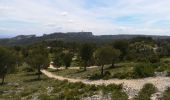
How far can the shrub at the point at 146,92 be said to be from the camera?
30.5m

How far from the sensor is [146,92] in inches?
1320

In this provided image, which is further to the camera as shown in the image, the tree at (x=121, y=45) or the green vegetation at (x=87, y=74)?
the tree at (x=121, y=45)

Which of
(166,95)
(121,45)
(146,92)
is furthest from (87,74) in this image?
(166,95)

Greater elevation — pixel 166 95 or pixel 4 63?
pixel 166 95

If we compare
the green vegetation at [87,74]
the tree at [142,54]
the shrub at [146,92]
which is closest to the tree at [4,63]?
the green vegetation at [87,74]

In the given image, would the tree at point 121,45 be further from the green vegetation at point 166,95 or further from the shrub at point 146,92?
the green vegetation at point 166,95

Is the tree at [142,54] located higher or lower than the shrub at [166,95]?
lower

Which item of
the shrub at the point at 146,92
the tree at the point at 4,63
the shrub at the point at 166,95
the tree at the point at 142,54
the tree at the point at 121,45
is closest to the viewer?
the shrub at the point at 166,95

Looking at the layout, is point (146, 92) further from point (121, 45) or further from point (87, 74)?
point (121, 45)

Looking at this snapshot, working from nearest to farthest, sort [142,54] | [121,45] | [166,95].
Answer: [166,95] → [121,45] → [142,54]

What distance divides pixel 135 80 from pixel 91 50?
4680cm

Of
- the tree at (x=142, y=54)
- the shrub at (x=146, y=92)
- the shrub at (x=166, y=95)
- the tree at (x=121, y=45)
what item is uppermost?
the tree at (x=121, y=45)

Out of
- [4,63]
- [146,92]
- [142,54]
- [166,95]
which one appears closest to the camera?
[166,95]

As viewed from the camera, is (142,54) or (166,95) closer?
(166,95)
